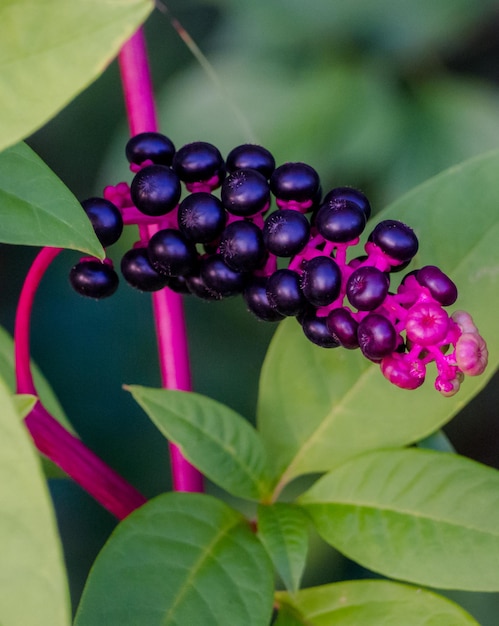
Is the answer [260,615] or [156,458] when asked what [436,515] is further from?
[156,458]

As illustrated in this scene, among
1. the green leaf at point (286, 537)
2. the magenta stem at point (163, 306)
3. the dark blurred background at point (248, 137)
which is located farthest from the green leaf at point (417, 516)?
the dark blurred background at point (248, 137)

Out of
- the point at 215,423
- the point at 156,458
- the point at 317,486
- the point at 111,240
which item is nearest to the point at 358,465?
the point at 317,486

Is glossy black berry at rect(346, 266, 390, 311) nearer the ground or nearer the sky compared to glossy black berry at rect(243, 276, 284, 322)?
nearer the sky

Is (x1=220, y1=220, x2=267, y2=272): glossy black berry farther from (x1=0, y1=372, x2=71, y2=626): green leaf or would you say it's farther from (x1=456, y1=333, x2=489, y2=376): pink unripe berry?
(x1=0, y1=372, x2=71, y2=626): green leaf

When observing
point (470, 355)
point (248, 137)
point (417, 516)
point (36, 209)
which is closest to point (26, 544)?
point (36, 209)

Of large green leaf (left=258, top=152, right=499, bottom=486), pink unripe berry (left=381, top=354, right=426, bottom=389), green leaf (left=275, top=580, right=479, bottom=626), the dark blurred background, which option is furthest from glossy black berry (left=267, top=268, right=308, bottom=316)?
the dark blurred background

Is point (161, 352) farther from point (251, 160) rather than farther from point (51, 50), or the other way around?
point (51, 50)
